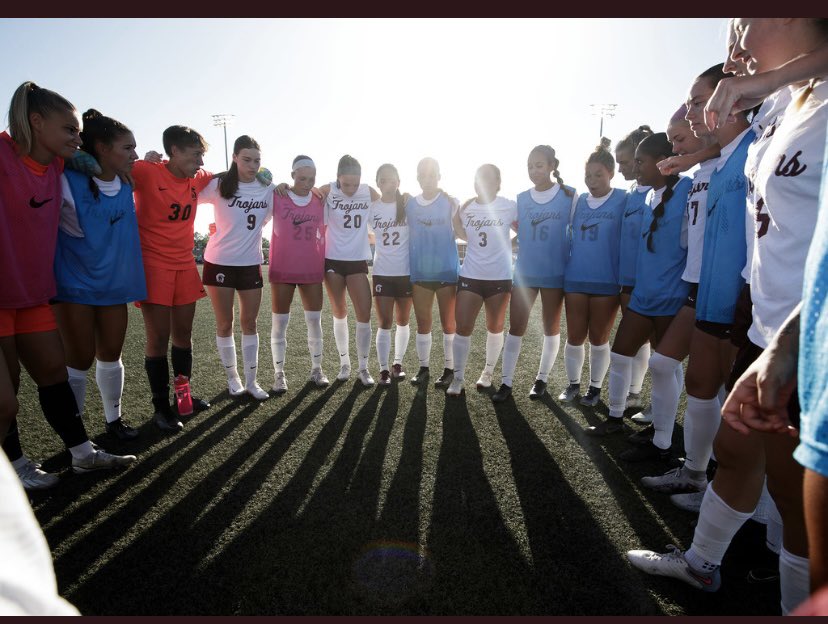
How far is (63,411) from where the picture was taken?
3109mm

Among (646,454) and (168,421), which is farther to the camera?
(168,421)

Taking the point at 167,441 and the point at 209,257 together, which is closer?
the point at 167,441

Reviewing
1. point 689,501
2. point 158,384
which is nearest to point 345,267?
point 158,384

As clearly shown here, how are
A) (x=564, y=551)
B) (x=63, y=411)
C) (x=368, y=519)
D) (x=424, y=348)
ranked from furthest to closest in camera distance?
(x=424, y=348), (x=63, y=411), (x=368, y=519), (x=564, y=551)

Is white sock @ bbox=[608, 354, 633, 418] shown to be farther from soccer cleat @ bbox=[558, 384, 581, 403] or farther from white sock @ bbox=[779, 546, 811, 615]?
white sock @ bbox=[779, 546, 811, 615]

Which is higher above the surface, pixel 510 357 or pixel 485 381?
pixel 510 357

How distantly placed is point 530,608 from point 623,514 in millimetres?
1084

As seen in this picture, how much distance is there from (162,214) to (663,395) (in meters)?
4.32

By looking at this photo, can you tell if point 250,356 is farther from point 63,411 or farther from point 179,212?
point 63,411

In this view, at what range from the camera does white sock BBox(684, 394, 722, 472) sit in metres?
2.81

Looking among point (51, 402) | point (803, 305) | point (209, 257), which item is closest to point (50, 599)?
point (803, 305)

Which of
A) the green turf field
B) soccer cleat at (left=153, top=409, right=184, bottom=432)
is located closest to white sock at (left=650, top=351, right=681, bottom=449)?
the green turf field

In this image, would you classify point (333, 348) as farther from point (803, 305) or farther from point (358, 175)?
point (803, 305)

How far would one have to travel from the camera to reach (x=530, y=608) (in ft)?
6.66
